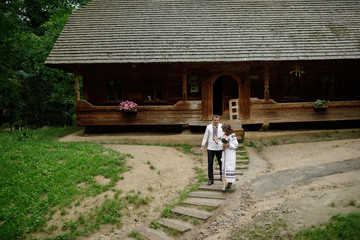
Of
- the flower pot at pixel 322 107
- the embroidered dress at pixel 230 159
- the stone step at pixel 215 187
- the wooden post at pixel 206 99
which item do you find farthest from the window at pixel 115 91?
the flower pot at pixel 322 107

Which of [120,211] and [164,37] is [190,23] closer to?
[164,37]

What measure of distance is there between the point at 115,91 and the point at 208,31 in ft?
21.2

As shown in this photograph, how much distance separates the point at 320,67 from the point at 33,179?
15.7 m

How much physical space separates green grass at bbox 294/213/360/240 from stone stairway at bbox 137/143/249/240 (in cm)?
224

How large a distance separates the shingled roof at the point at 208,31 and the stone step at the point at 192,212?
8.52 metres

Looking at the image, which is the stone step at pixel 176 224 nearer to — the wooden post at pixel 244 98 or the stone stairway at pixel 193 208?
the stone stairway at pixel 193 208

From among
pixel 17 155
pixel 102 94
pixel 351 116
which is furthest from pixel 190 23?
pixel 17 155

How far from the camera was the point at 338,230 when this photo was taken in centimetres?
463

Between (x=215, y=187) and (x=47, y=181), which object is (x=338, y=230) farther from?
(x=47, y=181)

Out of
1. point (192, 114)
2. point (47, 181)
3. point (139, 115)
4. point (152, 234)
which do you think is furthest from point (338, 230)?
point (139, 115)

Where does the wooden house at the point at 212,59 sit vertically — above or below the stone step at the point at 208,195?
above

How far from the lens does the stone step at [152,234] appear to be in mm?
5816

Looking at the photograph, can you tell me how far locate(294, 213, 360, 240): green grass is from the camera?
4.50 meters

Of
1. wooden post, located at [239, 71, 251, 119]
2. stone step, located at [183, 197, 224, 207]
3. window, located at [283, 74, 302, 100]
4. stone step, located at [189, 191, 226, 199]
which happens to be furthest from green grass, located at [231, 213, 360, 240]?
window, located at [283, 74, 302, 100]
